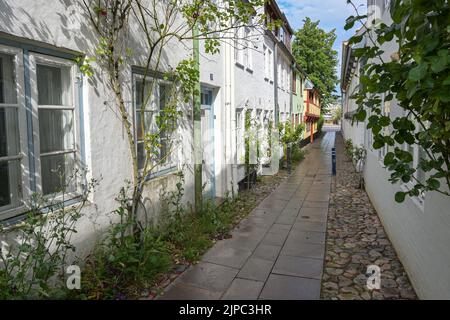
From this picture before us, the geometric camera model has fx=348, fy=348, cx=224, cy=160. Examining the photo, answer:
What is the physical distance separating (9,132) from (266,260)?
11.4ft

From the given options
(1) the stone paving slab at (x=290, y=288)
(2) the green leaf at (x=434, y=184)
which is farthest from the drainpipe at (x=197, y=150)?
(2) the green leaf at (x=434, y=184)

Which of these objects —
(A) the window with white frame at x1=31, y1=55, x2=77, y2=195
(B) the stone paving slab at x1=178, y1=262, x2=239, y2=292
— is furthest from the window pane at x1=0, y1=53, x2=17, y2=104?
(B) the stone paving slab at x1=178, y1=262, x2=239, y2=292

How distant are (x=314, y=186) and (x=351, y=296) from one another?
6988 mm

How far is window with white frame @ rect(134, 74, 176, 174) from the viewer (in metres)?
4.80

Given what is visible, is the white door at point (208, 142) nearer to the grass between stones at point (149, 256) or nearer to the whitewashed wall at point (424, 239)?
the grass between stones at point (149, 256)

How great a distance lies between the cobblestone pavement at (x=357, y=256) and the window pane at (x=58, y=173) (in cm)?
305

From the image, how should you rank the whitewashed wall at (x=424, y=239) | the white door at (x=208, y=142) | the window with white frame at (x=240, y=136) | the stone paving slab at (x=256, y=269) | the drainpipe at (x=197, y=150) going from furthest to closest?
the window with white frame at (x=240, y=136) → the white door at (x=208, y=142) → the drainpipe at (x=197, y=150) → the stone paving slab at (x=256, y=269) → the whitewashed wall at (x=424, y=239)

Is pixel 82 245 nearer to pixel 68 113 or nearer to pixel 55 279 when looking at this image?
pixel 55 279

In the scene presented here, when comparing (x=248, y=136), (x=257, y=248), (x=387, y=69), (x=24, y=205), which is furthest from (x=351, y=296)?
(x=248, y=136)

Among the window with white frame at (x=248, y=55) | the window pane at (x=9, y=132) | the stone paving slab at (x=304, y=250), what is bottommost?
the stone paving slab at (x=304, y=250)

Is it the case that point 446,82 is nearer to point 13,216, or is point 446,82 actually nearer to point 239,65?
point 13,216

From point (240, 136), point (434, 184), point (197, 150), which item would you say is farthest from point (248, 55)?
point (434, 184)

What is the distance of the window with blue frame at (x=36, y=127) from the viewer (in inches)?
122

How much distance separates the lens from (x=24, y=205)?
3205 mm
